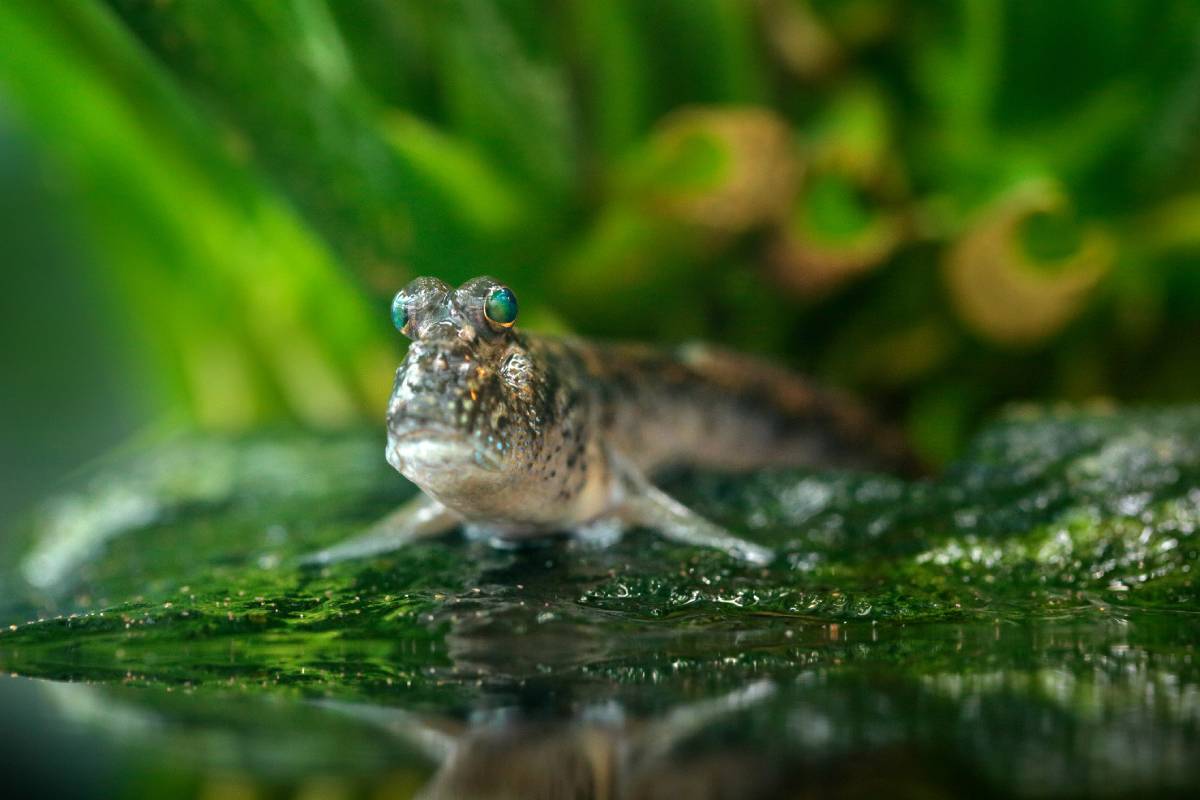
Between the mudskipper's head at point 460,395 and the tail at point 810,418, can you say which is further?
the tail at point 810,418

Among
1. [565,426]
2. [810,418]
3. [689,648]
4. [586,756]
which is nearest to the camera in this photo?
[586,756]

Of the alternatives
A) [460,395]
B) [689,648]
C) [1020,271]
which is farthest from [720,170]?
[689,648]

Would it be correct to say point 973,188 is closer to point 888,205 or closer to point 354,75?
point 888,205

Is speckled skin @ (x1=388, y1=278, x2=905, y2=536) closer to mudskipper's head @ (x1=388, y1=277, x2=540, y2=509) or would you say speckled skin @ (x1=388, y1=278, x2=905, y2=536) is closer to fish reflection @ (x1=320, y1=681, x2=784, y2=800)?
mudskipper's head @ (x1=388, y1=277, x2=540, y2=509)

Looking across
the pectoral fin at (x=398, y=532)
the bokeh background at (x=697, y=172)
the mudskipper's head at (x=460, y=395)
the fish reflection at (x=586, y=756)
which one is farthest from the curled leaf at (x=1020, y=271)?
the fish reflection at (x=586, y=756)

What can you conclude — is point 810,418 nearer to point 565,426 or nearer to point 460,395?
point 565,426

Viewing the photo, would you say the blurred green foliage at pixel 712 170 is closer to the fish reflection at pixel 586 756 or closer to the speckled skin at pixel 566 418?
the speckled skin at pixel 566 418
